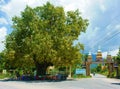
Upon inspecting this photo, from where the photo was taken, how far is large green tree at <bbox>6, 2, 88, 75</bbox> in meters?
50.2

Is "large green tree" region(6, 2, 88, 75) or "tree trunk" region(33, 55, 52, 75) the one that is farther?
"tree trunk" region(33, 55, 52, 75)

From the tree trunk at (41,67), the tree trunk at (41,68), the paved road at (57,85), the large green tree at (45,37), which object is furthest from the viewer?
the tree trunk at (41,68)

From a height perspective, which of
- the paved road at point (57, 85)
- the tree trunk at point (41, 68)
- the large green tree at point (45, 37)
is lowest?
the paved road at point (57, 85)

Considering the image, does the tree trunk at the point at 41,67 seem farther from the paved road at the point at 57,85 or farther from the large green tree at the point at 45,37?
the paved road at the point at 57,85

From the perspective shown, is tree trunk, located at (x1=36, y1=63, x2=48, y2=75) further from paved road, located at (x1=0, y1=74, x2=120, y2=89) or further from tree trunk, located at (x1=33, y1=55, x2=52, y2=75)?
paved road, located at (x1=0, y1=74, x2=120, y2=89)

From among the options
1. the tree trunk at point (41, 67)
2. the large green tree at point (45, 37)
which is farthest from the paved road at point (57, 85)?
the tree trunk at point (41, 67)

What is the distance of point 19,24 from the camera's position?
5369cm

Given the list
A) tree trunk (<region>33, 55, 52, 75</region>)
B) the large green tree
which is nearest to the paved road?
the large green tree

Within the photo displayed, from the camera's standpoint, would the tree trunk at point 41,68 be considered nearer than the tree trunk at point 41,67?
No

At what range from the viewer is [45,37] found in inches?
1965

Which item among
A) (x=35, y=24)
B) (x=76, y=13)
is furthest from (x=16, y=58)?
(x=76, y=13)

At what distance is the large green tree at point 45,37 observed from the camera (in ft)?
165

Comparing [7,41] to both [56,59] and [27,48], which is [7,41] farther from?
[56,59]

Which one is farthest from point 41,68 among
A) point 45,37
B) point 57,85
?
point 57,85
